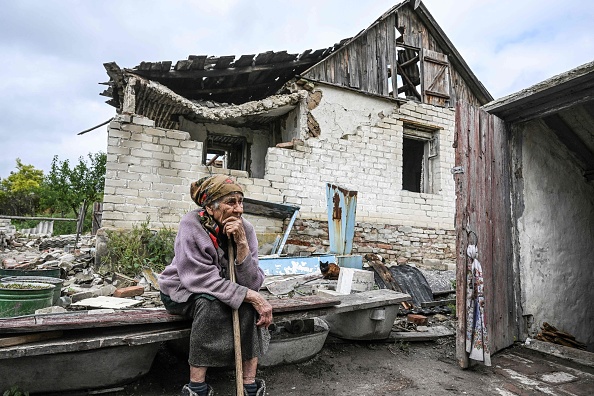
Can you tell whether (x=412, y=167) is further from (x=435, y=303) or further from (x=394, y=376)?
(x=394, y=376)

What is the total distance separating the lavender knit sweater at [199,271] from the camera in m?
2.15

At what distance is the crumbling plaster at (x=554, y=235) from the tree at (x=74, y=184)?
776 inches

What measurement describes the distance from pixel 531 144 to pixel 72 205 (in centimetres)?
2086

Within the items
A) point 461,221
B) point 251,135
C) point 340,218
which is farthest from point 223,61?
point 461,221

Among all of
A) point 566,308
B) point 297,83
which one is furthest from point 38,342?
point 297,83

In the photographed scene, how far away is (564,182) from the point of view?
4457 millimetres

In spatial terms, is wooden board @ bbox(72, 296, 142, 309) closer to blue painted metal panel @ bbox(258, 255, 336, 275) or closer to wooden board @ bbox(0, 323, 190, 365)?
wooden board @ bbox(0, 323, 190, 365)

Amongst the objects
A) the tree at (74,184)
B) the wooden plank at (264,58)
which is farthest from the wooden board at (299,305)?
the tree at (74,184)

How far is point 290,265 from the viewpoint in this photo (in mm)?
5148

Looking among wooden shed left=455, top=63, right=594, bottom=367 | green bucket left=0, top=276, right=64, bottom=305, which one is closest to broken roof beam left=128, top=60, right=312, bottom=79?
green bucket left=0, top=276, right=64, bottom=305

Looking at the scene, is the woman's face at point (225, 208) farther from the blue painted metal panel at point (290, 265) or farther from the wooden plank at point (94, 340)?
the blue painted metal panel at point (290, 265)

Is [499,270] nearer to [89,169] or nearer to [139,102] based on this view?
[139,102]

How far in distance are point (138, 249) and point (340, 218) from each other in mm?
3345

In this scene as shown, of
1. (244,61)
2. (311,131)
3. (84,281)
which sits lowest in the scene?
(84,281)
